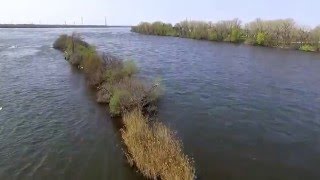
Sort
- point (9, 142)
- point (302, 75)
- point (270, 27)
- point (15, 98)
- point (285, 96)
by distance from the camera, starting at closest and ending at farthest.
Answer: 1. point (9, 142)
2. point (15, 98)
3. point (285, 96)
4. point (302, 75)
5. point (270, 27)

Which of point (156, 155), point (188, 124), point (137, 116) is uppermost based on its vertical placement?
point (137, 116)

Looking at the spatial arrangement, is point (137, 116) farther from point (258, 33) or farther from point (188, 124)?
point (258, 33)

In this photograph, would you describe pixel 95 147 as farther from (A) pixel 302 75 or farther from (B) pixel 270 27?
(B) pixel 270 27

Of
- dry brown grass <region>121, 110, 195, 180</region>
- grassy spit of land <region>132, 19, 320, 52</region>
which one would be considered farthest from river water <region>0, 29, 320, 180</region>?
grassy spit of land <region>132, 19, 320, 52</region>

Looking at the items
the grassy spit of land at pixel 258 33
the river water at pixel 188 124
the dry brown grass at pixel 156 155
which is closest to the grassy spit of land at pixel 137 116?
the dry brown grass at pixel 156 155

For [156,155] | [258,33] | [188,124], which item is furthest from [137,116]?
[258,33]

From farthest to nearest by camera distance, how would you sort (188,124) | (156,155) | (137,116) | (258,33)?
(258,33), (188,124), (137,116), (156,155)

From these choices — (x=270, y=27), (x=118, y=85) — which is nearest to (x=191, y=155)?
(x=118, y=85)
